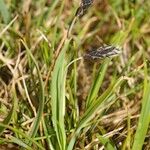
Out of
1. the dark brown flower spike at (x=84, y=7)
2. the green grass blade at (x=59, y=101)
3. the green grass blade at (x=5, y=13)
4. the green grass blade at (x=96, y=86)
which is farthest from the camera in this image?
the green grass blade at (x=5, y=13)

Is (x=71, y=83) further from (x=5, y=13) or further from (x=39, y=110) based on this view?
(x=5, y=13)

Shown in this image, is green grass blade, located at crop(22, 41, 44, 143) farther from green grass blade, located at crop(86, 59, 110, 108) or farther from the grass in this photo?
green grass blade, located at crop(86, 59, 110, 108)

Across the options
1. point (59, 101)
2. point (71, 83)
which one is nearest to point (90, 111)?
point (59, 101)

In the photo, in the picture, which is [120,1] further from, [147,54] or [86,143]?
[86,143]

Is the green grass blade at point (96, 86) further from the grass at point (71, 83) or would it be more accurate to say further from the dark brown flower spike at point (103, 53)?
the dark brown flower spike at point (103, 53)

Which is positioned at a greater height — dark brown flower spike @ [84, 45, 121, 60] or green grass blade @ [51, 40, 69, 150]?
dark brown flower spike @ [84, 45, 121, 60]

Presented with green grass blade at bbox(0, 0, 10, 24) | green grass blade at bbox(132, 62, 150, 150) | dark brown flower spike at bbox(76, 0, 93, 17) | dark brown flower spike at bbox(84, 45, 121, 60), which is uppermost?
dark brown flower spike at bbox(76, 0, 93, 17)

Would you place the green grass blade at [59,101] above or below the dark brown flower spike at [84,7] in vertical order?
below

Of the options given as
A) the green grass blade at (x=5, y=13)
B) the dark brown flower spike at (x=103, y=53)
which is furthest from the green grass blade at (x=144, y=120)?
the green grass blade at (x=5, y=13)

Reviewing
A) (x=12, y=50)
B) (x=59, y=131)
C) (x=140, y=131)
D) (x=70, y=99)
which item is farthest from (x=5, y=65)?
(x=140, y=131)

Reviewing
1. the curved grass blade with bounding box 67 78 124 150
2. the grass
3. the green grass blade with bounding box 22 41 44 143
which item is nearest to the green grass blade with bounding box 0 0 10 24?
the grass
